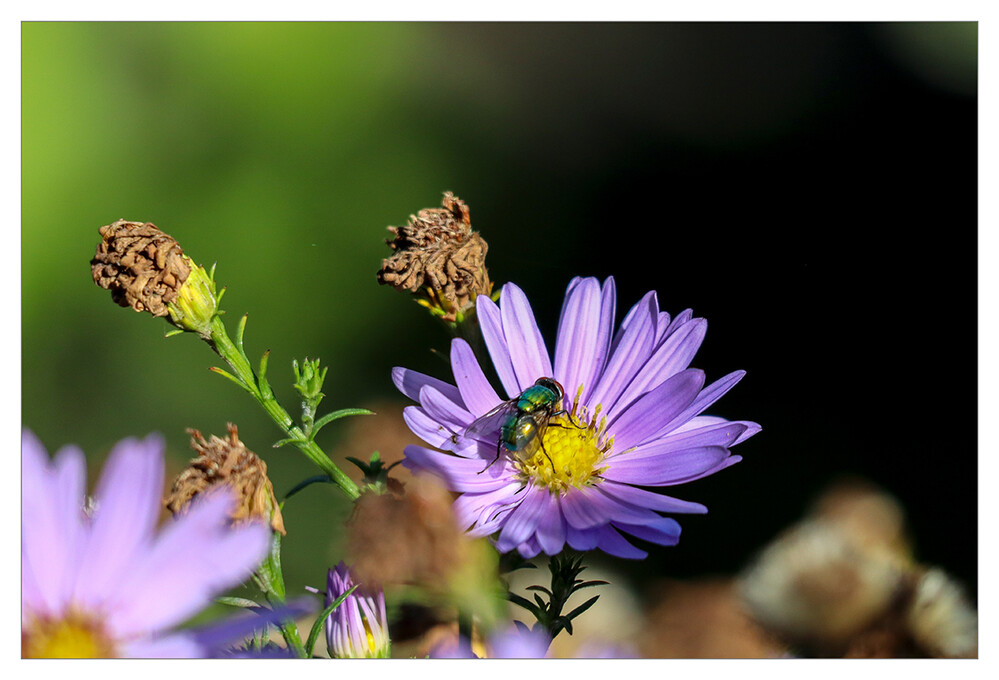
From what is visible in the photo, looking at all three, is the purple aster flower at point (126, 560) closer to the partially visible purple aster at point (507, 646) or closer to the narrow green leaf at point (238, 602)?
the narrow green leaf at point (238, 602)

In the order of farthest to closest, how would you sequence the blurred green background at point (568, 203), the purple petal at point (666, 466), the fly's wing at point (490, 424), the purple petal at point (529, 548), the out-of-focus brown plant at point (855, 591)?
the blurred green background at point (568, 203), the out-of-focus brown plant at point (855, 591), the fly's wing at point (490, 424), the purple petal at point (666, 466), the purple petal at point (529, 548)

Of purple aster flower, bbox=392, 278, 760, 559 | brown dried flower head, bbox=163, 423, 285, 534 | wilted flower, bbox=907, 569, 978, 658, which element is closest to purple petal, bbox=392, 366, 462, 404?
purple aster flower, bbox=392, 278, 760, 559

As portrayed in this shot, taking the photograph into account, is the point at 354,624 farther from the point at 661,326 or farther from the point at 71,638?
the point at 661,326

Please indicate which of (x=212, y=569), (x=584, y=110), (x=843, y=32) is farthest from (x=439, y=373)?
(x=843, y=32)

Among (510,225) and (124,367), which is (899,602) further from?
(124,367)

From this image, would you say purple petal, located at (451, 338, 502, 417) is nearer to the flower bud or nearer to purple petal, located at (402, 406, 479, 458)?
purple petal, located at (402, 406, 479, 458)

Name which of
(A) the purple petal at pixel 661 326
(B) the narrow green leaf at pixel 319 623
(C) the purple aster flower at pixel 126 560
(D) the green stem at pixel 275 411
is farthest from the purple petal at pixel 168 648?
(A) the purple petal at pixel 661 326

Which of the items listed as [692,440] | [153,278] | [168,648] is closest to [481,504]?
[692,440]
